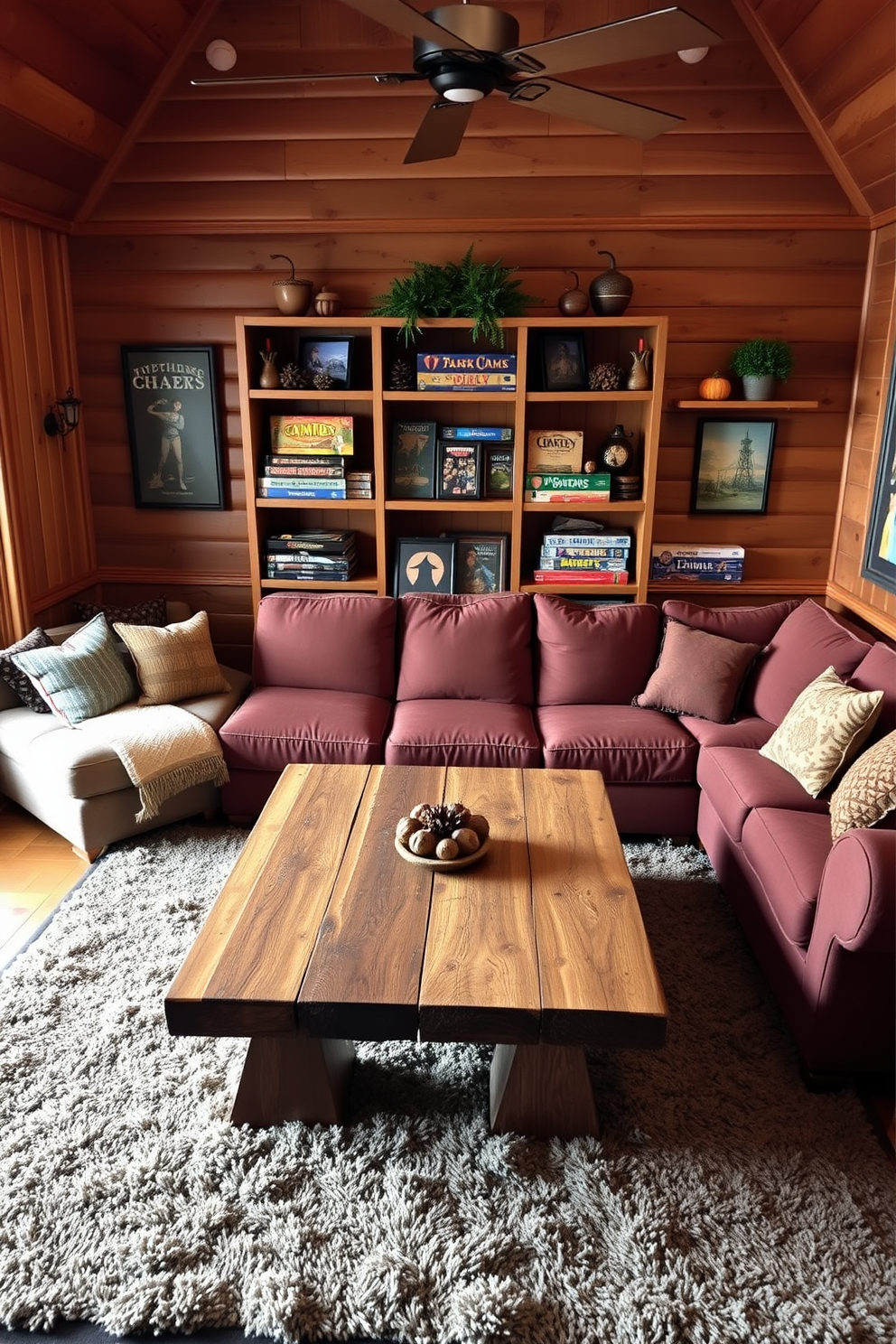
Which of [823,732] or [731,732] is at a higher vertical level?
[823,732]

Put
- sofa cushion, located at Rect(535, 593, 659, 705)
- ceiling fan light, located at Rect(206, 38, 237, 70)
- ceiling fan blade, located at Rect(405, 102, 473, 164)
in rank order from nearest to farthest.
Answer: ceiling fan blade, located at Rect(405, 102, 473, 164) < ceiling fan light, located at Rect(206, 38, 237, 70) < sofa cushion, located at Rect(535, 593, 659, 705)

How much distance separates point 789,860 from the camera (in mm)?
2607

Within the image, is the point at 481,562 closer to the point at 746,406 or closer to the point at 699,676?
the point at 699,676

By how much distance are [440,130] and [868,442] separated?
7.91 feet

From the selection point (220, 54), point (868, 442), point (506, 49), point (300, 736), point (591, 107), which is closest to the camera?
point (506, 49)

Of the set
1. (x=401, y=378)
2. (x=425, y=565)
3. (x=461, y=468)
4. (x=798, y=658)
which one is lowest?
(x=798, y=658)

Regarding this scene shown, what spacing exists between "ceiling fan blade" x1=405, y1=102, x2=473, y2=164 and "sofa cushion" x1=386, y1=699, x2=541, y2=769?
75.0 inches

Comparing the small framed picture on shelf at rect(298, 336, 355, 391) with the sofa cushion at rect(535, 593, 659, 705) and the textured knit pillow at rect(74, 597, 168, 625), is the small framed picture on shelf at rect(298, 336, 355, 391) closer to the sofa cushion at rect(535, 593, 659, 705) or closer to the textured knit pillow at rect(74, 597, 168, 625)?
the textured knit pillow at rect(74, 597, 168, 625)

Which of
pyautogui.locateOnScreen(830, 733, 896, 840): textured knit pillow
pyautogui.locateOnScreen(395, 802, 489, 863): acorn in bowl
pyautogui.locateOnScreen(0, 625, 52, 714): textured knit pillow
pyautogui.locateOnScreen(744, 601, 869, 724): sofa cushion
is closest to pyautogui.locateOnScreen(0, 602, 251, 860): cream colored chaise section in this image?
pyautogui.locateOnScreen(0, 625, 52, 714): textured knit pillow

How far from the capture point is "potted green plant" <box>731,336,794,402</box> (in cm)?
405

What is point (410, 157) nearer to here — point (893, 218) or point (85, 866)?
point (893, 218)

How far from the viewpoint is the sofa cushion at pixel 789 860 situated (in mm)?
2471

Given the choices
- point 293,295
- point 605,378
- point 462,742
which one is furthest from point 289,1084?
point 293,295

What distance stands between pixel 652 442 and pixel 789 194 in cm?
117
